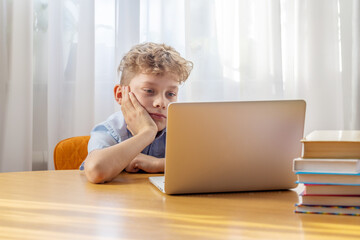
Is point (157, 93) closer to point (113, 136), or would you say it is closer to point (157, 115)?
point (157, 115)

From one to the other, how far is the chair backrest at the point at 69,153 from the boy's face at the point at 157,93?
0.36 meters

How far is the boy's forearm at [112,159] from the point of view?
1.39m

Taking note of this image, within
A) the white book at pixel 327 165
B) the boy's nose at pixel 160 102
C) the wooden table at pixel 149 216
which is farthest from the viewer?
the boy's nose at pixel 160 102

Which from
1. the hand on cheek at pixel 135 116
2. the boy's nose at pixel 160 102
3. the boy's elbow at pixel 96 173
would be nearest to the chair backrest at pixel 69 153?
Result: the hand on cheek at pixel 135 116

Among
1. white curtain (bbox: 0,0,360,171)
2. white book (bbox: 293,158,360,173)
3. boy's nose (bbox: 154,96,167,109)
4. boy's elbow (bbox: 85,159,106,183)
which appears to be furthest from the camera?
white curtain (bbox: 0,0,360,171)

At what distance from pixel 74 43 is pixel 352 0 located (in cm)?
168

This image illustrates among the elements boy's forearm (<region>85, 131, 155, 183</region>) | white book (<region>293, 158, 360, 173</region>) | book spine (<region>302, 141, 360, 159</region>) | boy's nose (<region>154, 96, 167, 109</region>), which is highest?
boy's nose (<region>154, 96, 167, 109</region>)

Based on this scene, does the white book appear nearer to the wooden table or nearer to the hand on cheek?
the wooden table

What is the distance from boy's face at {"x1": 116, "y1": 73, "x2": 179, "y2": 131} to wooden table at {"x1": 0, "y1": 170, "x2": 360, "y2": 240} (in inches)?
18.1

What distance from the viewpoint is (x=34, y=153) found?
286 centimetres

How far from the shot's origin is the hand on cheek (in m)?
1.65

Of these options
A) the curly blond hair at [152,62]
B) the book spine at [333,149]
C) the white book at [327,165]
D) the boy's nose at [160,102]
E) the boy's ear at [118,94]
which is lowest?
the white book at [327,165]

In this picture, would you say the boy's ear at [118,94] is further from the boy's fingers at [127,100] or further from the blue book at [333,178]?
the blue book at [333,178]

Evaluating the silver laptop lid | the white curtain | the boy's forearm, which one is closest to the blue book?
the silver laptop lid
